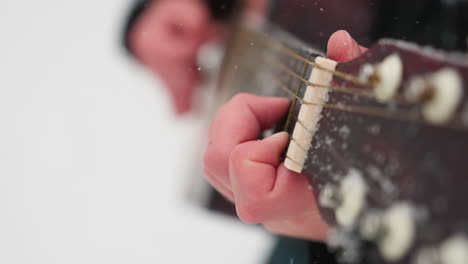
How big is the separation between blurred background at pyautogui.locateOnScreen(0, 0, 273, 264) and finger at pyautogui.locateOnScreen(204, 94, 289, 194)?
40.2 inches

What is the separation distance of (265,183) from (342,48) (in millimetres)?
152

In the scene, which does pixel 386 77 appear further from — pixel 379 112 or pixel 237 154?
pixel 237 154

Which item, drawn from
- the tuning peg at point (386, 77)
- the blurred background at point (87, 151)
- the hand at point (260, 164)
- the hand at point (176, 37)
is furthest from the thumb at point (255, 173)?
the blurred background at point (87, 151)

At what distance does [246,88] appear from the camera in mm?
778

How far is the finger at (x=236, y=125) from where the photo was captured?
500mm

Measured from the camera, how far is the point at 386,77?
0.30 meters

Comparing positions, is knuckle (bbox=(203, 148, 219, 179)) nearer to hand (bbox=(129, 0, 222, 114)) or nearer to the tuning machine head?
the tuning machine head

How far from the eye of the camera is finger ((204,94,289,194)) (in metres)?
0.50

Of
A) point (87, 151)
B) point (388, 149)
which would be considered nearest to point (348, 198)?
point (388, 149)

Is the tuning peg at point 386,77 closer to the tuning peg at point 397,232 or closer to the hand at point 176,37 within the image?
the tuning peg at point 397,232

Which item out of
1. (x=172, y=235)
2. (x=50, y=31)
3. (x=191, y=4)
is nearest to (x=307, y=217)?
(x=191, y=4)

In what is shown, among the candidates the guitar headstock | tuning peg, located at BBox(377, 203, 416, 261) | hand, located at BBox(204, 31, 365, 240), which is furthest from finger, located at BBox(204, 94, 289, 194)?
tuning peg, located at BBox(377, 203, 416, 261)

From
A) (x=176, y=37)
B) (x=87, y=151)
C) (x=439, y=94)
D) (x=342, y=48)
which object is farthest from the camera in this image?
(x=87, y=151)

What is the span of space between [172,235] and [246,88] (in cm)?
100
